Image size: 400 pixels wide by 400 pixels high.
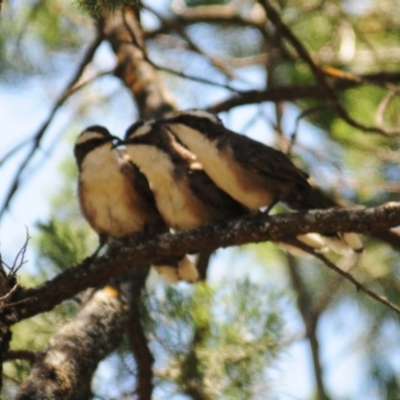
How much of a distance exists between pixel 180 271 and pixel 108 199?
58 centimetres

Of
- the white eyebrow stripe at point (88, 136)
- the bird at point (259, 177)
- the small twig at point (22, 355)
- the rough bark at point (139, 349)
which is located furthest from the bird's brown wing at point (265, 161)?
the small twig at point (22, 355)

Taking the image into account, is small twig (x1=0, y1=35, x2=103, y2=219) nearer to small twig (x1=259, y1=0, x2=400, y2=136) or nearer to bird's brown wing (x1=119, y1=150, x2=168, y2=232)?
bird's brown wing (x1=119, y1=150, x2=168, y2=232)

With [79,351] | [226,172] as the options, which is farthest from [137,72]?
[79,351]

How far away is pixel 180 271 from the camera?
16.4 feet

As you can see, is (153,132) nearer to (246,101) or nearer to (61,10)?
(246,101)

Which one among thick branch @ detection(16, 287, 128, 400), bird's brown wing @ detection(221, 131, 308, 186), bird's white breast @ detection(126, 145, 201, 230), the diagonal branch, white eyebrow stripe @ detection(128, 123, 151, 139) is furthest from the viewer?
the diagonal branch

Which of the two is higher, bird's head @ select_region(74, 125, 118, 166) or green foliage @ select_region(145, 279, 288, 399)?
bird's head @ select_region(74, 125, 118, 166)

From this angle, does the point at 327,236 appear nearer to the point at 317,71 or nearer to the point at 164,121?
the point at 317,71

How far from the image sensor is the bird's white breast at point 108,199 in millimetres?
4922

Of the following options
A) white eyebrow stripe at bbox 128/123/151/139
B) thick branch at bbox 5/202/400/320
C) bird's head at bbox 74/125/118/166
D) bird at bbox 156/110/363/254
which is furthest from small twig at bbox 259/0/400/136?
thick branch at bbox 5/202/400/320

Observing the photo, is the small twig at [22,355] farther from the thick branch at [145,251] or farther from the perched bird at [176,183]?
the perched bird at [176,183]

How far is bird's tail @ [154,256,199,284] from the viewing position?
500 centimetres

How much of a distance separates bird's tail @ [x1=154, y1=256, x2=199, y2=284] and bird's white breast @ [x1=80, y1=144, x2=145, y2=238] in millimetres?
289

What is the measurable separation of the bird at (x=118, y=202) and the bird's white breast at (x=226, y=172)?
381 mm
